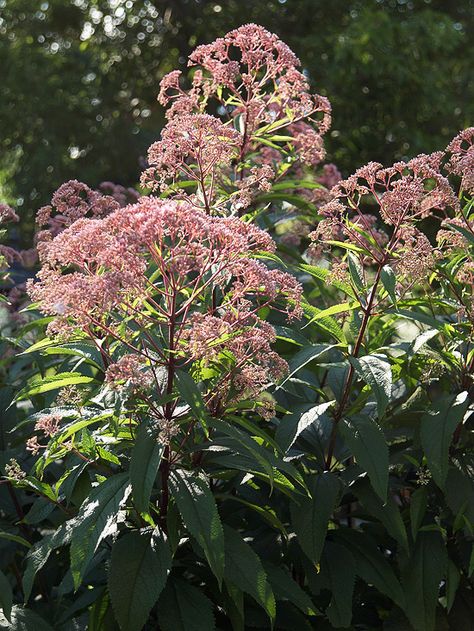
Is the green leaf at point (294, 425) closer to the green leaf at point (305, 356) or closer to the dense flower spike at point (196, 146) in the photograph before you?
the green leaf at point (305, 356)

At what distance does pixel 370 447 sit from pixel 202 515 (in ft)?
1.68

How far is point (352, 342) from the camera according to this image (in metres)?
3.24

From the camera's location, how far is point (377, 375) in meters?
2.62

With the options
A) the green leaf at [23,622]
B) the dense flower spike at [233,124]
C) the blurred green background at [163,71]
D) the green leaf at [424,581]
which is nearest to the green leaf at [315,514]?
the green leaf at [424,581]

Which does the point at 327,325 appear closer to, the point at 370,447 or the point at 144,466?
the point at 370,447

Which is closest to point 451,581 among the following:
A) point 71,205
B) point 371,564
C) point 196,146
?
point 371,564

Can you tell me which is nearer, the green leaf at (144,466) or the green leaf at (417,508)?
the green leaf at (144,466)

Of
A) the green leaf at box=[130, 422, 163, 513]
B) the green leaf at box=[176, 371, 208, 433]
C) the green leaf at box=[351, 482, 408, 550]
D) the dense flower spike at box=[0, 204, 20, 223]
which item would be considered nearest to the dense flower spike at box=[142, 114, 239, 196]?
the dense flower spike at box=[0, 204, 20, 223]

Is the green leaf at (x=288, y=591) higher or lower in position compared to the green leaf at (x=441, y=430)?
lower

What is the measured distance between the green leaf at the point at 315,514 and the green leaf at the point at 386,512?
8 cm

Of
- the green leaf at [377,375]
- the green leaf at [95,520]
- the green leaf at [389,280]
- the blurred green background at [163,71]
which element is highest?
the green leaf at [389,280]

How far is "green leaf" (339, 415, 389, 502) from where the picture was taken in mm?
2539

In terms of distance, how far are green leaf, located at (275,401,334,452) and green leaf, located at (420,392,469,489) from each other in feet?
0.92

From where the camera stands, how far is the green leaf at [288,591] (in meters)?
2.58
